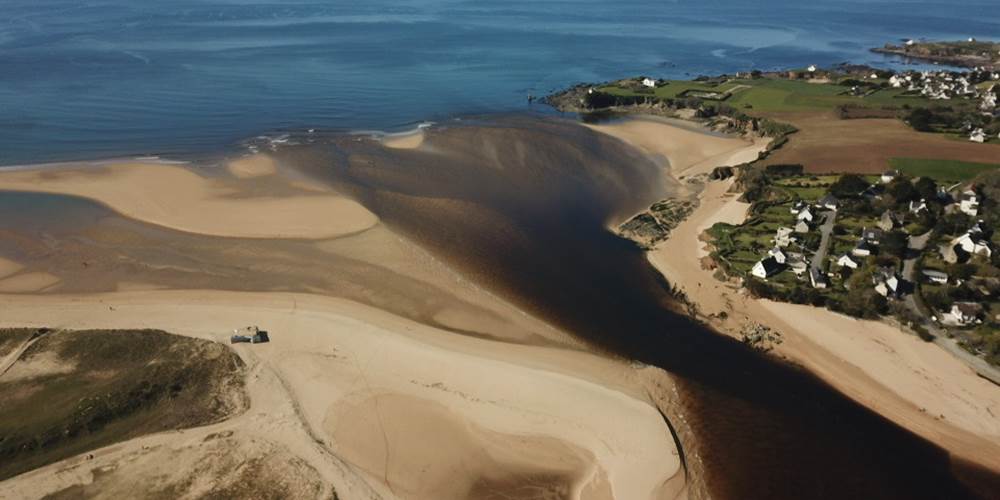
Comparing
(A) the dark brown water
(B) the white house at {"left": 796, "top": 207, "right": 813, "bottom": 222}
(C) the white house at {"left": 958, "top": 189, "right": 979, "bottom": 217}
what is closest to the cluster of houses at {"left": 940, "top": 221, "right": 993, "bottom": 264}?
(C) the white house at {"left": 958, "top": 189, "right": 979, "bottom": 217}

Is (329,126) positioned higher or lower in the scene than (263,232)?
higher

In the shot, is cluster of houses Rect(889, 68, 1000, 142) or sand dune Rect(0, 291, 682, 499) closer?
sand dune Rect(0, 291, 682, 499)

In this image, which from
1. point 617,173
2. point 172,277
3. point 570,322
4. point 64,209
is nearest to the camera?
point 570,322

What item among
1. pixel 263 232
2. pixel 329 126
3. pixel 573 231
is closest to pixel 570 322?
pixel 573 231

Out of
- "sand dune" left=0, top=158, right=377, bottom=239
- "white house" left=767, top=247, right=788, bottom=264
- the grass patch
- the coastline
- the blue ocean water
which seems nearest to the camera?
the coastline

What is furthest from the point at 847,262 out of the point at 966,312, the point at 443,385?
the point at 443,385

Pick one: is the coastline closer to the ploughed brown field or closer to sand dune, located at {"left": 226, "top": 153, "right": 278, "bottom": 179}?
sand dune, located at {"left": 226, "top": 153, "right": 278, "bottom": 179}

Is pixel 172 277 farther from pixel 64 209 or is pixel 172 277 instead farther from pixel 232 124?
pixel 232 124
